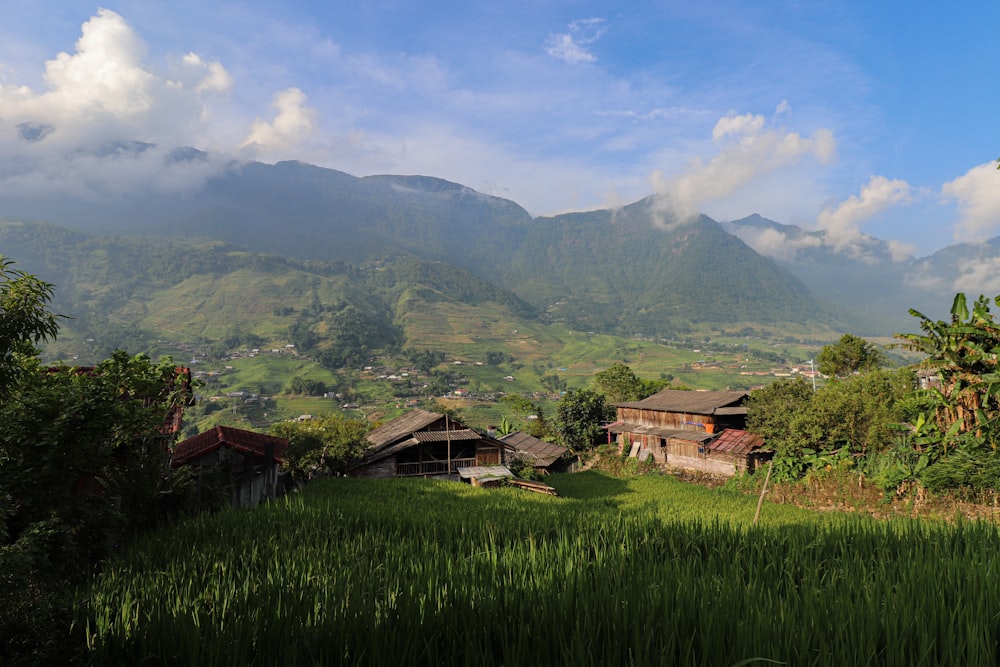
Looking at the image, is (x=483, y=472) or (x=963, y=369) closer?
(x=963, y=369)

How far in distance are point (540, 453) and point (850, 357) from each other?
83.6 ft

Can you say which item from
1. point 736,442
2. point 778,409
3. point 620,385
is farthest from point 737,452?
point 620,385

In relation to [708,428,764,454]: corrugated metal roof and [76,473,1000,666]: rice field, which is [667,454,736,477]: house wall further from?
[76,473,1000,666]: rice field

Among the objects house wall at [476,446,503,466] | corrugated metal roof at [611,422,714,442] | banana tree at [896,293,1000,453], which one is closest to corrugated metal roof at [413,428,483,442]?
house wall at [476,446,503,466]

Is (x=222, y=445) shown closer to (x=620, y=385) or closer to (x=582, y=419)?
(x=582, y=419)

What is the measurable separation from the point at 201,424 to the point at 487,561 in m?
89.2

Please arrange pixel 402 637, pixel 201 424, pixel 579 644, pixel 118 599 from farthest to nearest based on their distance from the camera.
Answer: 1. pixel 201 424
2. pixel 118 599
3. pixel 402 637
4. pixel 579 644

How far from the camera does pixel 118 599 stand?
14.6 feet

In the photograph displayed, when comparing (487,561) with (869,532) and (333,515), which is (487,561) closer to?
(869,532)

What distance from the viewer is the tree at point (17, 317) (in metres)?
6.00

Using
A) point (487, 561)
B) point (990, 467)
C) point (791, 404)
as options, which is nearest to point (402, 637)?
point (487, 561)

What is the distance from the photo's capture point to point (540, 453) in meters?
39.6

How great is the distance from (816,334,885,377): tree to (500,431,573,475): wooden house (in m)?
22.4

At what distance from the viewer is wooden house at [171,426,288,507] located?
1689 centimetres
